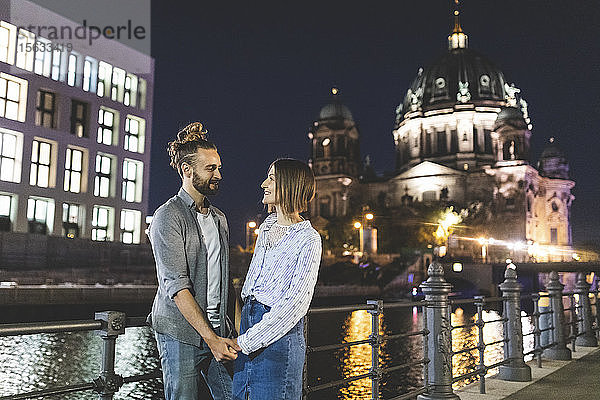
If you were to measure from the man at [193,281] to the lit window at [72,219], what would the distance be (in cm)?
4550

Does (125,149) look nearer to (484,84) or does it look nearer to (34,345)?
(34,345)

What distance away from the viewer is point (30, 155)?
44688 mm

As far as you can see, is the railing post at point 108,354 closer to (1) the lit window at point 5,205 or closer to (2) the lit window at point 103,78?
(1) the lit window at point 5,205

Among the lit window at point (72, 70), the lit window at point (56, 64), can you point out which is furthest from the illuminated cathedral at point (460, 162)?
the lit window at point (56, 64)

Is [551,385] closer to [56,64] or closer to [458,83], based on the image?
[56,64]

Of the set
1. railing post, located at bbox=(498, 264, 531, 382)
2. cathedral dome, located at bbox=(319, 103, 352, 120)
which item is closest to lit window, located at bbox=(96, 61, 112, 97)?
cathedral dome, located at bbox=(319, 103, 352, 120)

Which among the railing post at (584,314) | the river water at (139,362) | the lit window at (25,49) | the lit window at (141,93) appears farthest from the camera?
the lit window at (141,93)

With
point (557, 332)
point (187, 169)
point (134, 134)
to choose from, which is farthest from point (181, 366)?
point (134, 134)

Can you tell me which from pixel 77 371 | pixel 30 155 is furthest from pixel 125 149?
pixel 77 371

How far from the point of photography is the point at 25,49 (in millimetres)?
44781

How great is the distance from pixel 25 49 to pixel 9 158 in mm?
7855

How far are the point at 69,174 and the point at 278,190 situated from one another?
47.6m

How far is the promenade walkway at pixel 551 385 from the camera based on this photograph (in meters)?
8.24

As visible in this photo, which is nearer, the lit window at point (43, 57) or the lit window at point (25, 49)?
the lit window at point (25, 49)
